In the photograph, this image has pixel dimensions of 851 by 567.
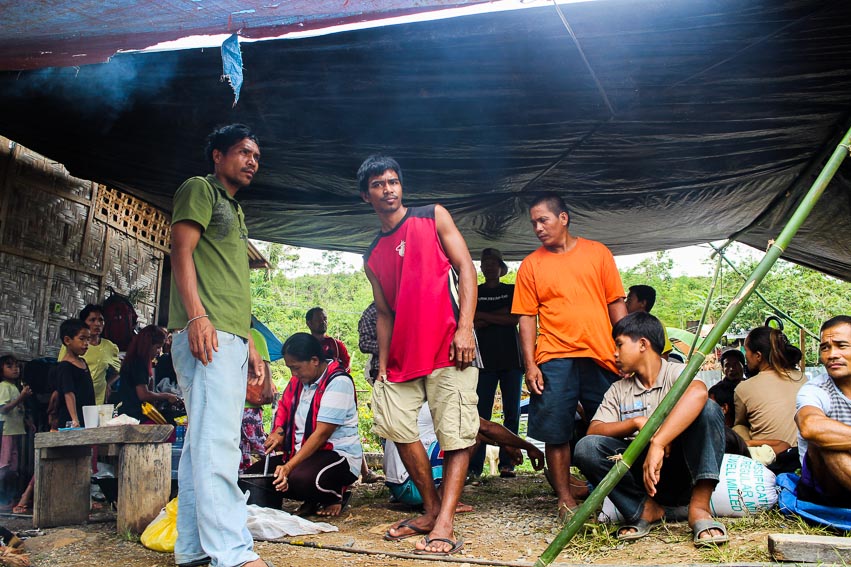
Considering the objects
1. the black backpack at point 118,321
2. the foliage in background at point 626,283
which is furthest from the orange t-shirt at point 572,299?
the foliage in background at point 626,283

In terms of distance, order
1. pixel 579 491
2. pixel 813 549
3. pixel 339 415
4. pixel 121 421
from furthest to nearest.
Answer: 1. pixel 579 491
2. pixel 339 415
3. pixel 121 421
4. pixel 813 549

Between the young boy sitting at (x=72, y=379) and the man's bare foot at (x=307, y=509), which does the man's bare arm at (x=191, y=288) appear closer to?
the man's bare foot at (x=307, y=509)

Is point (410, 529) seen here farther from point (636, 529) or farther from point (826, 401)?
point (826, 401)

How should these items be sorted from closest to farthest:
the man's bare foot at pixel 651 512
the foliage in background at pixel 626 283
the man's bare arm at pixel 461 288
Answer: the man's bare foot at pixel 651 512 → the man's bare arm at pixel 461 288 → the foliage in background at pixel 626 283

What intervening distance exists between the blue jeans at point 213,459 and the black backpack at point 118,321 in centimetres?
424

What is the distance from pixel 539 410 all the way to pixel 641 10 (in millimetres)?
2023

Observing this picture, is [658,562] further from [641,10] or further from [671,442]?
[641,10]

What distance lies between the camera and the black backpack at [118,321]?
6488 millimetres

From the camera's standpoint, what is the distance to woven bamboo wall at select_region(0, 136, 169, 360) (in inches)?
213

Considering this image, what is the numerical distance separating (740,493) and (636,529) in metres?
0.63

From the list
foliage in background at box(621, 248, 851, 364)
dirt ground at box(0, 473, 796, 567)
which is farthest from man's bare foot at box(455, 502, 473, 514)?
foliage in background at box(621, 248, 851, 364)

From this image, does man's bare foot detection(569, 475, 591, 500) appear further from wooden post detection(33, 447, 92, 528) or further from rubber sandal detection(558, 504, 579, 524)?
wooden post detection(33, 447, 92, 528)

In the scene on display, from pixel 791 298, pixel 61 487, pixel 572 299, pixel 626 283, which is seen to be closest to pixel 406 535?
pixel 572 299

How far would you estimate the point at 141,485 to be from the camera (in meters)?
3.51
